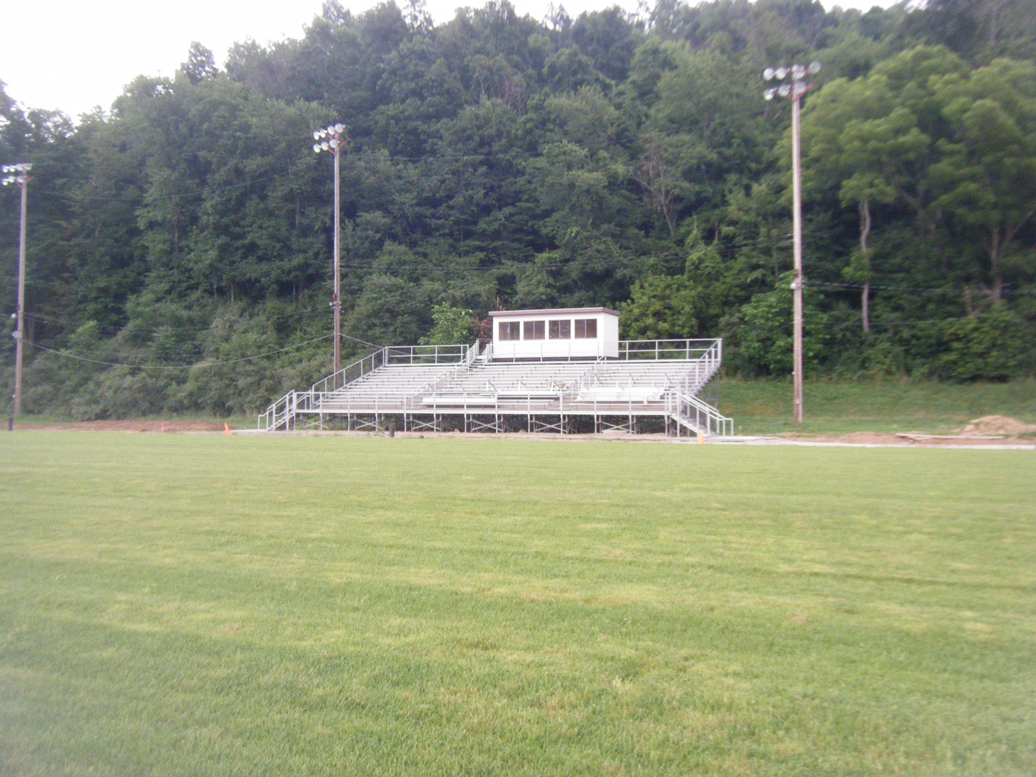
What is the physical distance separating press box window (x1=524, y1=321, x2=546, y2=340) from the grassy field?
29.9 meters

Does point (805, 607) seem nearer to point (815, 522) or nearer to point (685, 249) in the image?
point (815, 522)

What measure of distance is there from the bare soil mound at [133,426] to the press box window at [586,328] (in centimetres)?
1861

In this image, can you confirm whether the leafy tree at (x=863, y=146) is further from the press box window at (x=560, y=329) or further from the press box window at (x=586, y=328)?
the press box window at (x=560, y=329)

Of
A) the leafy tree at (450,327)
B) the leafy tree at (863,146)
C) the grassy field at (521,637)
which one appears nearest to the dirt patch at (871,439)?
the grassy field at (521,637)

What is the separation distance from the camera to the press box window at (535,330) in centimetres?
4006

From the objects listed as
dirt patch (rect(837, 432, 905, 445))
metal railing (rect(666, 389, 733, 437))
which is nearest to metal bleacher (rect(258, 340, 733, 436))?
metal railing (rect(666, 389, 733, 437))

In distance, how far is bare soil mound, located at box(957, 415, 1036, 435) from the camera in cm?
2687

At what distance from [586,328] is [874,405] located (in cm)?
1366

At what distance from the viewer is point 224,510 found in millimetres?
9852

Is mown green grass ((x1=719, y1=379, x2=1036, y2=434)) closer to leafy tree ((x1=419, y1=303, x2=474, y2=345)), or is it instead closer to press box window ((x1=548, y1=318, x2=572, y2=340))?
press box window ((x1=548, y1=318, x2=572, y2=340))

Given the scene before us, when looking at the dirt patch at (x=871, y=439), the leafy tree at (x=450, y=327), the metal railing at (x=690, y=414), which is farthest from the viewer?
the leafy tree at (x=450, y=327)

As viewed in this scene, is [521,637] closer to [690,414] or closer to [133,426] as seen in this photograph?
[690,414]

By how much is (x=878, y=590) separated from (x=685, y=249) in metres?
46.6

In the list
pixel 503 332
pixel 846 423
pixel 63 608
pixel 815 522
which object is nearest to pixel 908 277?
pixel 846 423
